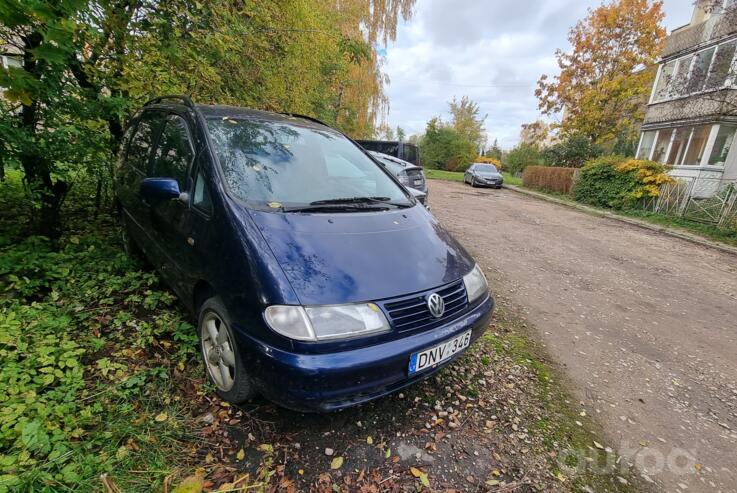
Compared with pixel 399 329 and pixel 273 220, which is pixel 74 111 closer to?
pixel 273 220

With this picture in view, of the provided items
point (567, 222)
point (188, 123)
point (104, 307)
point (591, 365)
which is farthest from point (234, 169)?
point (567, 222)

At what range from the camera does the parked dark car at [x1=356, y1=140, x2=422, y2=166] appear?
12430 mm

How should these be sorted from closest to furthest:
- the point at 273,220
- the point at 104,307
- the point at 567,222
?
the point at 273,220, the point at 104,307, the point at 567,222

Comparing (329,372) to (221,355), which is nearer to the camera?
(329,372)

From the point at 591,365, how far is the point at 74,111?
5.23 meters

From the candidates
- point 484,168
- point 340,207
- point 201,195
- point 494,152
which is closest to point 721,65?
point 484,168

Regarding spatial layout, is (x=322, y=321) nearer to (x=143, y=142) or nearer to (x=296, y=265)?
(x=296, y=265)

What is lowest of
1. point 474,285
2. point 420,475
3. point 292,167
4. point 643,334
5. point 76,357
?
point 643,334

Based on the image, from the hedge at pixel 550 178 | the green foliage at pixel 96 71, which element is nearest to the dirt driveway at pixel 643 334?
the green foliage at pixel 96 71

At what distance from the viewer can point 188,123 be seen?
8.63 ft

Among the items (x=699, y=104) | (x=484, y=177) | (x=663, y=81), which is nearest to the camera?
(x=699, y=104)

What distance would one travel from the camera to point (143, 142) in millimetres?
3203

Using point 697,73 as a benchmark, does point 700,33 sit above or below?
above

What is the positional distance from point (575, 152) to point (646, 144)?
317cm
